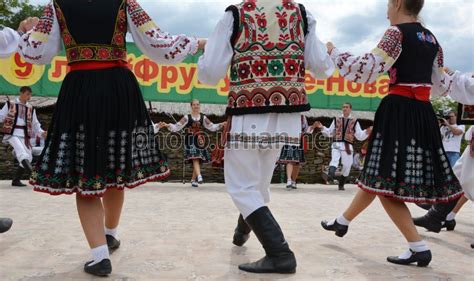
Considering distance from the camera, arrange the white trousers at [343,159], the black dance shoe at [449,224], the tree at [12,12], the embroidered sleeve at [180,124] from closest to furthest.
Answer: the black dance shoe at [449,224]
the embroidered sleeve at [180,124]
the white trousers at [343,159]
the tree at [12,12]

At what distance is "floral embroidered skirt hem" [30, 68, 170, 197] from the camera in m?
2.38

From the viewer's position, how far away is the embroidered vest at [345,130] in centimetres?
904

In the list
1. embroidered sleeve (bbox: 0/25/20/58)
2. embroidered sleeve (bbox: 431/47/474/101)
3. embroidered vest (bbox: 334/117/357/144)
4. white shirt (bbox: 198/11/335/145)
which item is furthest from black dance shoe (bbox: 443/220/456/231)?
embroidered vest (bbox: 334/117/357/144)

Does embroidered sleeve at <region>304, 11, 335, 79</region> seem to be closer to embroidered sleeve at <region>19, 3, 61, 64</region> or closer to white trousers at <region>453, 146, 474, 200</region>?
embroidered sleeve at <region>19, 3, 61, 64</region>

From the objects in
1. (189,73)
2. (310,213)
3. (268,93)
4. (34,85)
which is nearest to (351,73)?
(268,93)

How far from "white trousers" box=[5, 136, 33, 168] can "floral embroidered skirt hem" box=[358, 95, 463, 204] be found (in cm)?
619

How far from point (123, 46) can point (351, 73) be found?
1329 millimetres

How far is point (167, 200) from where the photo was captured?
Result: 603 centimetres

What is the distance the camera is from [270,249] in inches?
95.5

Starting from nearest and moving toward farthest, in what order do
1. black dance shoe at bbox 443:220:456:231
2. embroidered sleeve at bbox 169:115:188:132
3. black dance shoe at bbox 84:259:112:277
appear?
1. black dance shoe at bbox 84:259:112:277
2. black dance shoe at bbox 443:220:456:231
3. embroidered sleeve at bbox 169:115:188:132

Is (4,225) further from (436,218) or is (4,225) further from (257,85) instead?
(436,218)

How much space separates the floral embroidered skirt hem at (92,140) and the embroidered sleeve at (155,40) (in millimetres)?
217

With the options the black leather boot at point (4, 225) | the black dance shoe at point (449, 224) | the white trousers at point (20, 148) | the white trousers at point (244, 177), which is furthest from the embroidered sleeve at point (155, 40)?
the white trousers at point (20, 148)

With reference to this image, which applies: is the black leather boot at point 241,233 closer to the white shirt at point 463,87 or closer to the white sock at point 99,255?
the white sock at point 99,255
